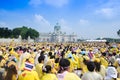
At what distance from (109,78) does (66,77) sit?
158 centimetres

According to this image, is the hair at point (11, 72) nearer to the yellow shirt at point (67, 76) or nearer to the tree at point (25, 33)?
the yellow shirt at point (67, 76)

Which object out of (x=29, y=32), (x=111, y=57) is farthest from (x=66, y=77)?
(x=29, y=32)

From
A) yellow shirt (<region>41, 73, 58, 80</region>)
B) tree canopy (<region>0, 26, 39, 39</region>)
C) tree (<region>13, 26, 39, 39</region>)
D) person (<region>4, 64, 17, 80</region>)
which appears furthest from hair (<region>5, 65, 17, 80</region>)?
tree (<region>13, 26, 39, 39</region>)

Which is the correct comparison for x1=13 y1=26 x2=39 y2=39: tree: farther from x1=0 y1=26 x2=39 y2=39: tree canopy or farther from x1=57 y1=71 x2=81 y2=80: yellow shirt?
x1=57 y1=71 x2=81 y2=80: yellow shirt

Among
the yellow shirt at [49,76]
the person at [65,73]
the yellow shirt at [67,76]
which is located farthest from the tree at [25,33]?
the yellow shirt at [67,76]

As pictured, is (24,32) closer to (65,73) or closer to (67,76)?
(65,73)

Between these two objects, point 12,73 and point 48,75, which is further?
point 48,75

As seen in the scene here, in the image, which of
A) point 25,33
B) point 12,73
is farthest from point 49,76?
point 25,33

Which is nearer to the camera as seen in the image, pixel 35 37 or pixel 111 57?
pixel 111 57

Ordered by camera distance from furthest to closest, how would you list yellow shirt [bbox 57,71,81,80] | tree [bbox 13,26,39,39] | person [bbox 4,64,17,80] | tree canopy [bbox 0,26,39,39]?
tree [bbox 13,26,39,39], tree canopy [bbox 0,26,39,39], person [bbox 4,64,17,80], yellow shirt [bbox 57,71,81,80]

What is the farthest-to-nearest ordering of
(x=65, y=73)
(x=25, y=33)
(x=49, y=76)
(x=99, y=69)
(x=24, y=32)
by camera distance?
(x=24, y=32) → (x=25, y=33) → (x=99, y=69) → (x=49, y=76) → (x=65, y=73)

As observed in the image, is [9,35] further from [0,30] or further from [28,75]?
[28,75]

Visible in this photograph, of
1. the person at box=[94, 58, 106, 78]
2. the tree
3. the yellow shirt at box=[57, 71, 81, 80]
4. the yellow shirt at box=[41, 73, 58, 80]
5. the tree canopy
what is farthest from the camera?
the tree

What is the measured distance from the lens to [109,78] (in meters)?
7.66
